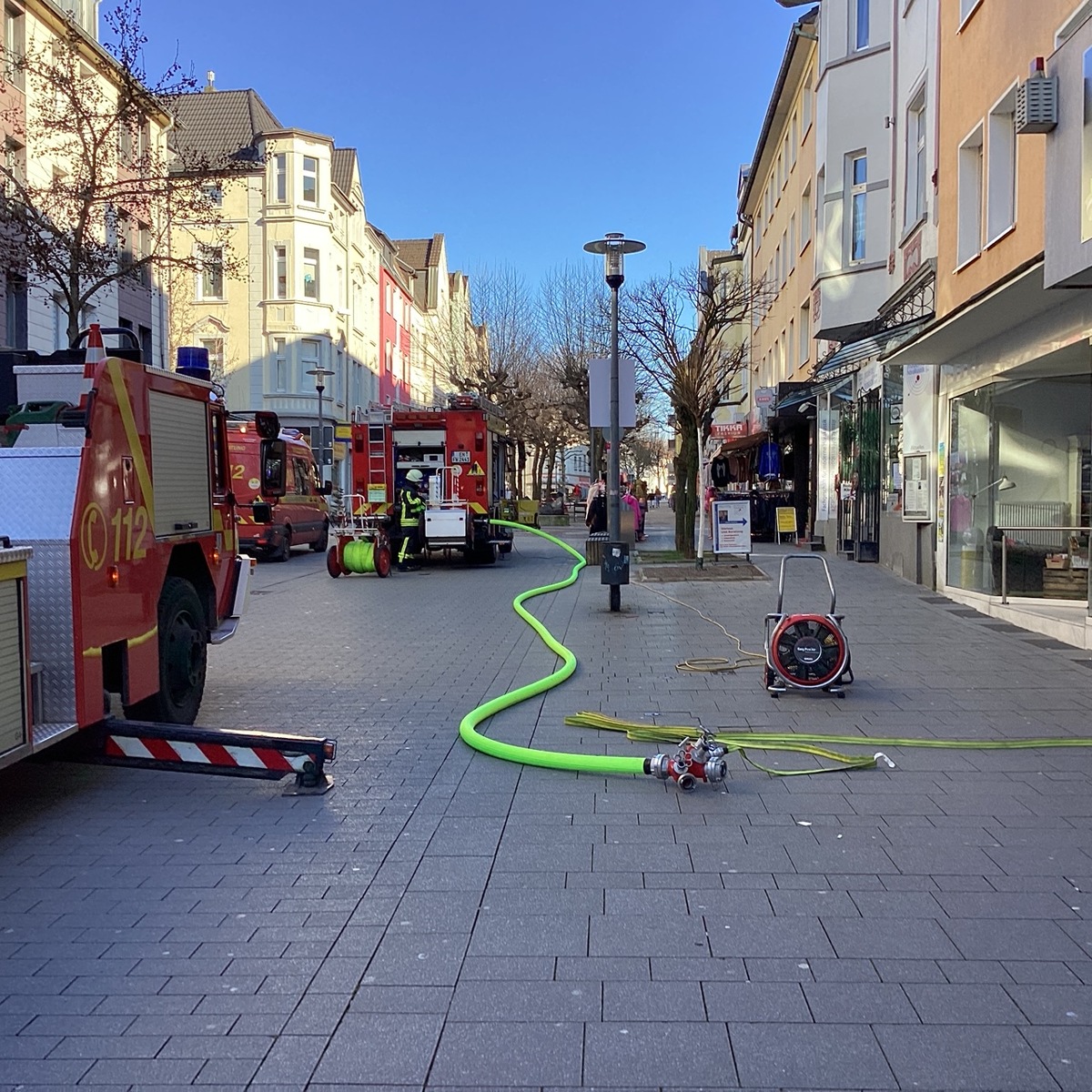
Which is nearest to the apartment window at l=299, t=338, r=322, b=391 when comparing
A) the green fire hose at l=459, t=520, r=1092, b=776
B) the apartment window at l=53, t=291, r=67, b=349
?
the apartment window at l=53, t=291, r=67, b=349

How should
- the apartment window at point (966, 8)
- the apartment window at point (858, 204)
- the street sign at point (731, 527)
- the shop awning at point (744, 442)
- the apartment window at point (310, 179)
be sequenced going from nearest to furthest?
the apartment window at point (966, 8)
the street sign at point (731, 527)
the apartment window at point (858, 204)
the shop awning at point (744, 442)
the apartment window at point (310, 179)

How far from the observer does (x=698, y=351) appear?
22188 millimetres

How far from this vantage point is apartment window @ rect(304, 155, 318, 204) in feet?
Answer: 159

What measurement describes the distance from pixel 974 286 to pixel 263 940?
11.8 meters

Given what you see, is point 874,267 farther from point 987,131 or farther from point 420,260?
point 420,260

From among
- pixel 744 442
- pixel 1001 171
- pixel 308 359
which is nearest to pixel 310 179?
pixel 308 359

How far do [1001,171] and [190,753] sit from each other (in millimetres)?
11261

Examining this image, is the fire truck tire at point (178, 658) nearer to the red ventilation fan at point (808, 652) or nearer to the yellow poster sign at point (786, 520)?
the red ventilation fan at point (808, 652)

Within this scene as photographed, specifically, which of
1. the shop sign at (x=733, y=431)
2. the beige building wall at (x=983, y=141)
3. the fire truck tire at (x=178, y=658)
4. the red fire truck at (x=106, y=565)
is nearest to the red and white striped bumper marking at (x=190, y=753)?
the red fire truck at (x=106, y=565)

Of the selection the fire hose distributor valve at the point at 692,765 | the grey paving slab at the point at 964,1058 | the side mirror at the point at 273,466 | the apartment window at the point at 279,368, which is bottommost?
the grey paving slab at the point at 964,1058

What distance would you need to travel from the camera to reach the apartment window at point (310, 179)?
48.4 m

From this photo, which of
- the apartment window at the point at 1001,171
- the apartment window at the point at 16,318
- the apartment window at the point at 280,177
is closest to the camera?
the apartment window at the point at 1001,171

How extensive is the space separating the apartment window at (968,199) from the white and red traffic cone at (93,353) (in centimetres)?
1083

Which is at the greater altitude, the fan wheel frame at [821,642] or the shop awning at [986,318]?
the shop awning at [986,318]
